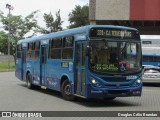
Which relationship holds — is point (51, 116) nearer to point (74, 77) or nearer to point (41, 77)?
point (74, 77)

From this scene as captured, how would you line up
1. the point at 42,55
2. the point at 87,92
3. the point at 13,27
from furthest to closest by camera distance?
the point at 13,27
the point at 42,55
the point at 87,92

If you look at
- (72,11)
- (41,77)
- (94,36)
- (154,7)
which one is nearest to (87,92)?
(94,36)

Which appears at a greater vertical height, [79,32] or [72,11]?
[72,11]

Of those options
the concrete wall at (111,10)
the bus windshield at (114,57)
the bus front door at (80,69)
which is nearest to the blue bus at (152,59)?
the concrete wall at (111,10)

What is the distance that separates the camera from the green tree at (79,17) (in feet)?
306

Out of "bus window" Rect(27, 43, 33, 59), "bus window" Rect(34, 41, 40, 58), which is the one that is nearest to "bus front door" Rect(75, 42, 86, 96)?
"bus window" Rect(34, 41, 40, 58)

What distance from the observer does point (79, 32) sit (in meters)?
15.5

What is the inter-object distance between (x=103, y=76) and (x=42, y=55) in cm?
662

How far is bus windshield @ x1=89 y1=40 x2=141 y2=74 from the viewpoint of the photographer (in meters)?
14.5

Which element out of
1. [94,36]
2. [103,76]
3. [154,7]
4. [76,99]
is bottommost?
[76,99]

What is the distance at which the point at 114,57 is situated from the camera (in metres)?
14.7

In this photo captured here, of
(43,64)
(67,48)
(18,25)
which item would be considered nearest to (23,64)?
(43,64)

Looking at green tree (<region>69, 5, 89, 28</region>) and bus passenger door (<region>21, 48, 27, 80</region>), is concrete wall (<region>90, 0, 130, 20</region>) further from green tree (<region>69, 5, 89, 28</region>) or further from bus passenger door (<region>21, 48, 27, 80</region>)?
green tree (<region>69, 5, 89, 28</region>)

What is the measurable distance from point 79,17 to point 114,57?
79634 mm
